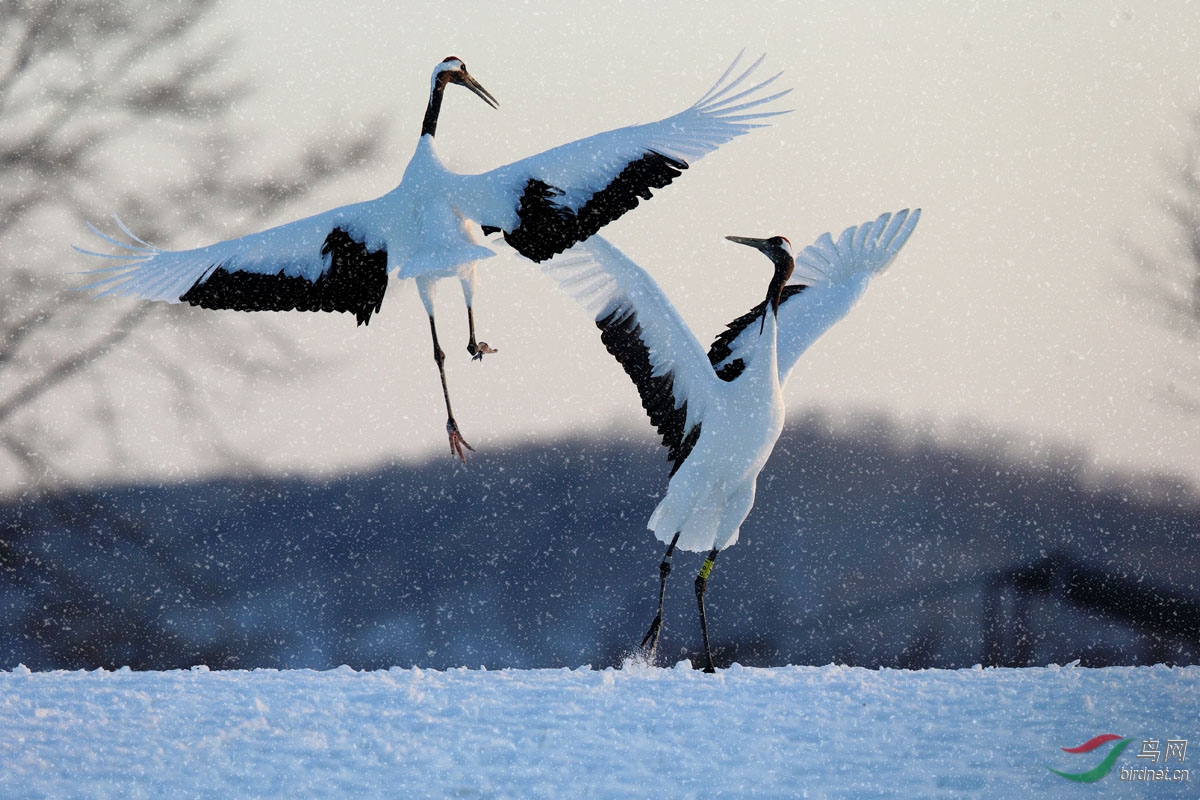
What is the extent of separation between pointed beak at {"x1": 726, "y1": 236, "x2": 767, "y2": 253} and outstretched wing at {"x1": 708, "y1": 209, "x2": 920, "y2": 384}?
0.98 feet

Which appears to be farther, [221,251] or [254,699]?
[254,699]

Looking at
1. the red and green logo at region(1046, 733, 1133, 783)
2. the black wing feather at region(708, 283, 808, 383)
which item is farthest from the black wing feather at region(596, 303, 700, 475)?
the red and green logo at region(1046, 733, 1133, 783)

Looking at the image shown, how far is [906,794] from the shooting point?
4617 millimetres

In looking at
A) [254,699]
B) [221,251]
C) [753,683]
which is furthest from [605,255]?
[254,699]

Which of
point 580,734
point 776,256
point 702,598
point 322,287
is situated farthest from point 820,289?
point 580,734

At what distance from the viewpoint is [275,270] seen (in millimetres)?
5652

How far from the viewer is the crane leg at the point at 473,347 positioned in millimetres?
5324

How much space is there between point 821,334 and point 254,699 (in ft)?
11.5

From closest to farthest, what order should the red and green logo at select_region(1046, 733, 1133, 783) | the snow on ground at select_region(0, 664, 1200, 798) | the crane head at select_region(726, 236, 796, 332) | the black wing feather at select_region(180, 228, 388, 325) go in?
1. the snow on ground at select_region(0, 664, 1200, 798)
2. the red and green logo at select_region(1046, 733, 1133, 783)
3. the black wing feather at select_region(180, 228, 388, 325)
4. the crane head at select_region(726, 236, 796, 332)

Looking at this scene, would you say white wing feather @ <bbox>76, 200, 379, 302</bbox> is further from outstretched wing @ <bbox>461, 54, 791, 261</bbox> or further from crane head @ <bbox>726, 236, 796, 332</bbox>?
crane head @ <bbox>726, 236, 796, 332</bbox>

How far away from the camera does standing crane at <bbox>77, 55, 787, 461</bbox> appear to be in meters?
5.12

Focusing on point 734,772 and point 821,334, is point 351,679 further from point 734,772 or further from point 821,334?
point 821,334

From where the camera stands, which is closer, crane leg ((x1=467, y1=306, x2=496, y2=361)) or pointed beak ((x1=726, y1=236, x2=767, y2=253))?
crane leg ((x1=467, y1=306, x2=496, y2=361))

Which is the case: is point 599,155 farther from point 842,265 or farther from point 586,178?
point 842,265
